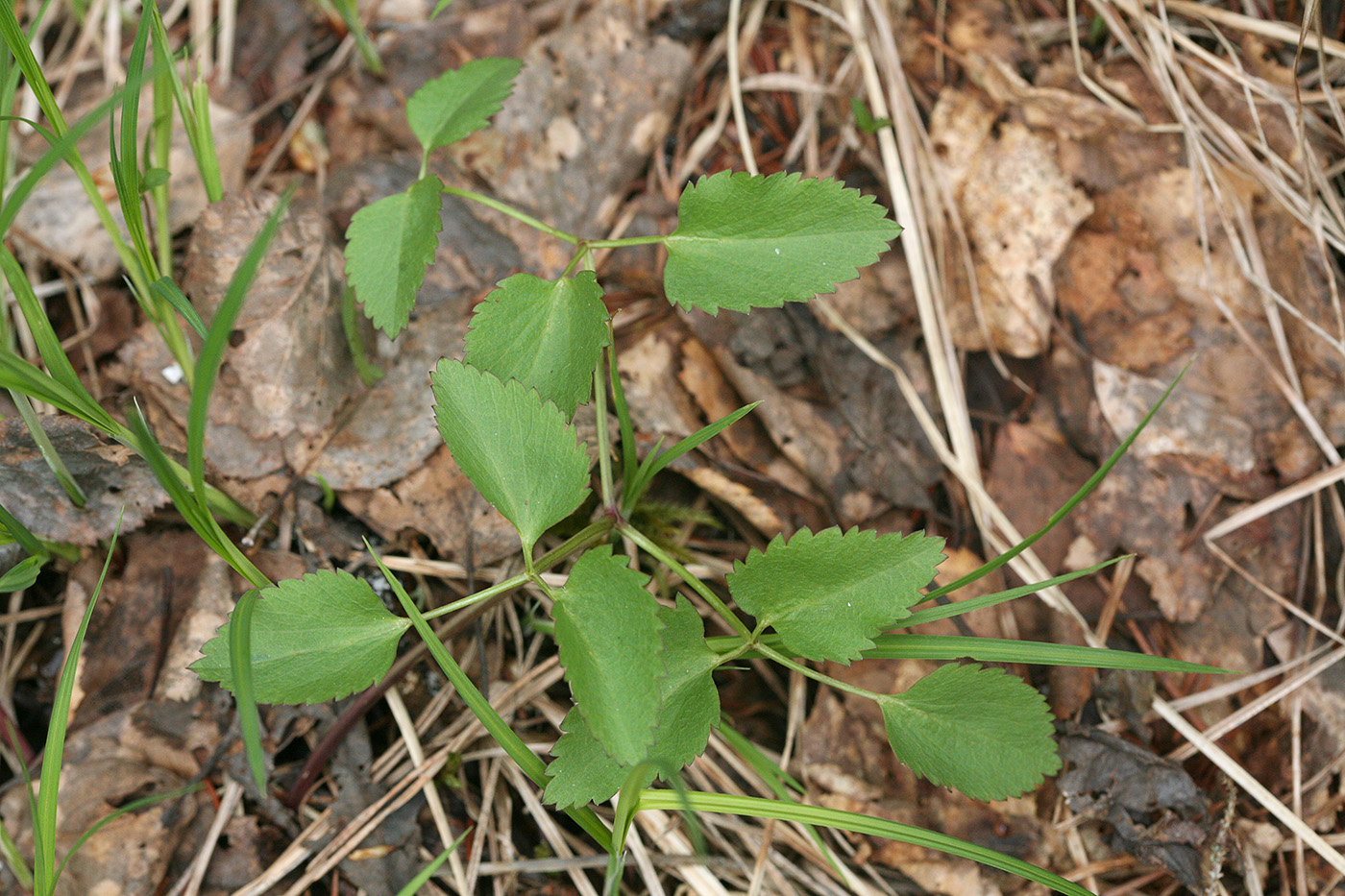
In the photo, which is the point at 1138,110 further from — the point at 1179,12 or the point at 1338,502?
the point at 1338,502

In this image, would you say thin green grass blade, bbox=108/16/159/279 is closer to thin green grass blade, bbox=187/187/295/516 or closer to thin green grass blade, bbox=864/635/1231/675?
thin green grass blade, bbox=187/187/295/516

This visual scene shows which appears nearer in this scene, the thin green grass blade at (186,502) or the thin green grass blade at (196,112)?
the thin green grass blade at (186,502)

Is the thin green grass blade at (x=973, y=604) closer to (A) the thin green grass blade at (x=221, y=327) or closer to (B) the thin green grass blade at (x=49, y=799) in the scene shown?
(A) the thin green grass blade at (x=221, y=327)

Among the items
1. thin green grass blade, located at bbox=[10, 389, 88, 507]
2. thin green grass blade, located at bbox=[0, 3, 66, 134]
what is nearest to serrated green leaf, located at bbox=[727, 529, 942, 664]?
thin green grass blade, located at bbox=[10, 389, 88, 507]

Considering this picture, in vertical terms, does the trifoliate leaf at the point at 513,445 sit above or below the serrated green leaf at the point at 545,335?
below

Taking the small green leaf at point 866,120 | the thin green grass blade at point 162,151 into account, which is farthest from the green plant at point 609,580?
the small green leaf at point 866,120

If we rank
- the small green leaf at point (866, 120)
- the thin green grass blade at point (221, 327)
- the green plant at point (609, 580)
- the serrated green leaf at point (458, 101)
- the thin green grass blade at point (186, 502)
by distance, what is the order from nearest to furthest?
the thin green grass blade at point (221, 327) → the thin green grass blade at point (186, 502) → the green plant at point (609, 580) → the serrated green leaf at point (458, 101) → the small green leaf at point (866, 120)
